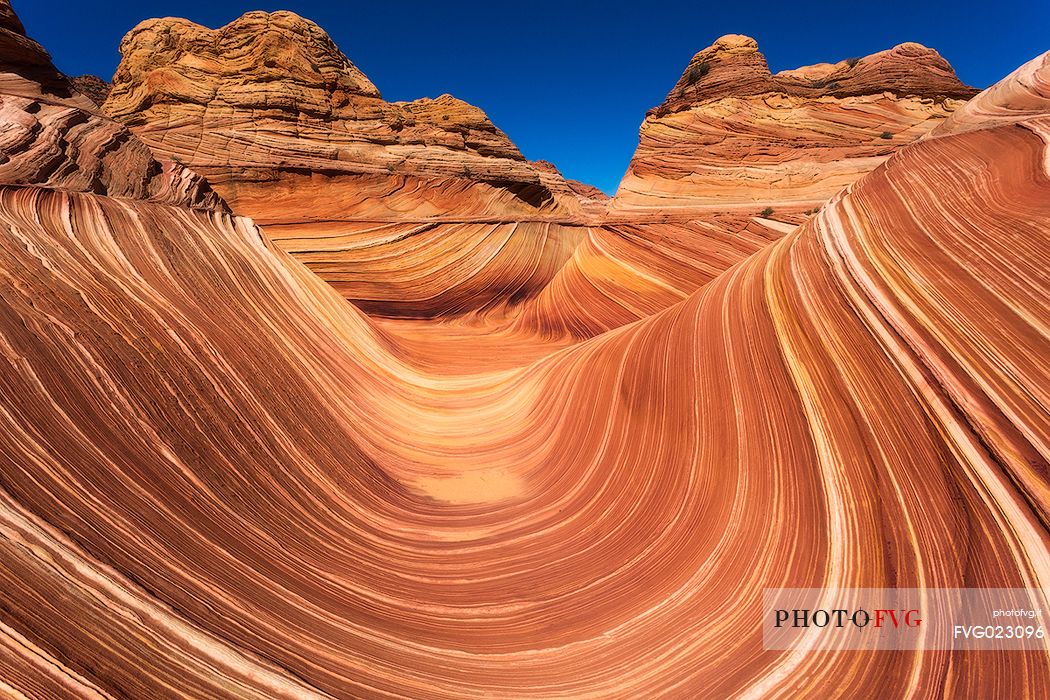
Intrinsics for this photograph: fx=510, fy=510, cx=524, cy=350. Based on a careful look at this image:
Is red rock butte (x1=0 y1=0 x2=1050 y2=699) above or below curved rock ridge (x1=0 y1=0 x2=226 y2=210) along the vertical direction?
below

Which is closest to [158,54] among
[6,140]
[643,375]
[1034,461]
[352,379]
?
[6,140]

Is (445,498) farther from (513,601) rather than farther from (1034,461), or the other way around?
(1034,461)

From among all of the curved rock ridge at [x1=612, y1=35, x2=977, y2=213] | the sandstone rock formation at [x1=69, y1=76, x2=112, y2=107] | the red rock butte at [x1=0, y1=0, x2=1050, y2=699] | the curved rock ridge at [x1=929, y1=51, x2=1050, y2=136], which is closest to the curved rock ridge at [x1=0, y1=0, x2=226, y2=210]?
the red rock butte at [x1=0, y1=0, x2=1050, y2=699]

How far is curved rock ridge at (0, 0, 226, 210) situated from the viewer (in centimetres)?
405

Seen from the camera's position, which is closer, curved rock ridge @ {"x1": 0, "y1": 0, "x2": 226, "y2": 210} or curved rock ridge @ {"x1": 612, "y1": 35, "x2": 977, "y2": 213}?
curved rock ridge @ {"x1": 0, "y1": 0, "x2": 226, "y2": 210}

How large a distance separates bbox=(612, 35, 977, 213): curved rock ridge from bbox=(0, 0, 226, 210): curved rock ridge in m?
6.82

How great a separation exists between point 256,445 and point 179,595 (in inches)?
53.8

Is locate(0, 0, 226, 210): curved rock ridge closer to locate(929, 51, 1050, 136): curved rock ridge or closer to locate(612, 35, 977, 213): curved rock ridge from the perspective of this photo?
locate(612, 35, 977, 213): curved rock ridge

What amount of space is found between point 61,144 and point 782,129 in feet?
31.2

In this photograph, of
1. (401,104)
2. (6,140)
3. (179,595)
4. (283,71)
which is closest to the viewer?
(179,595)

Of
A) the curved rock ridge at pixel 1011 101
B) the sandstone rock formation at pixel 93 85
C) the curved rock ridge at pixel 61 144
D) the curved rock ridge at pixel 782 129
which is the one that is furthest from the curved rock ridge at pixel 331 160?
the sandstone rock formation at pixel 93 85

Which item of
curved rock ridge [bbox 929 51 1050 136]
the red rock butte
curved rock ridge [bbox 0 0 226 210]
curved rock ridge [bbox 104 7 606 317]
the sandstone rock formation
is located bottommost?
the red rock butte

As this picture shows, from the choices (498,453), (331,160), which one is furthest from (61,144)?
(331,160)

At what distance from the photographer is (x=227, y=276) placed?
14.3 feet
